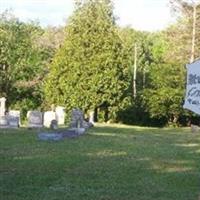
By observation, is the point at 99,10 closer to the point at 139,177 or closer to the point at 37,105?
the point at 37,105

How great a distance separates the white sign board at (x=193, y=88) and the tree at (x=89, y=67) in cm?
2928

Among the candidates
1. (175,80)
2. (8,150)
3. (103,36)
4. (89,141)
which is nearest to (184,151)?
(89,141)

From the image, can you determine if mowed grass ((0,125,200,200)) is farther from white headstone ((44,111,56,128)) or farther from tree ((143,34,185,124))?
tree ((143,34,185,124))

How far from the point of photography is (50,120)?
98.3ft

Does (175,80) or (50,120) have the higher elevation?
(175,80)

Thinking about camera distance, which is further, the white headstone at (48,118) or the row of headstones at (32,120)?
the white headstone at (48,118)

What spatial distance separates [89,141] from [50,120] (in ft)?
29.1

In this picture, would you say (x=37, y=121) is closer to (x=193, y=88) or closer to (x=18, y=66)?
(x=193, y=88)

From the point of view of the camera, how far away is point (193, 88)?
9.01m

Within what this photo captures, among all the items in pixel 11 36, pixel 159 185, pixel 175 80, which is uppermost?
pixel 11 36

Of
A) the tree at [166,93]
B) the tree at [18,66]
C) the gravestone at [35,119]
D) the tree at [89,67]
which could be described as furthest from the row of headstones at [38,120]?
the tree at [18,66]

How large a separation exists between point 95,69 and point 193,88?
29789 mm

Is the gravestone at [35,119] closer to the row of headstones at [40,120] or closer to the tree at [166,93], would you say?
the row of headstones at [40,120]

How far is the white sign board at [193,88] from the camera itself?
894 cm
